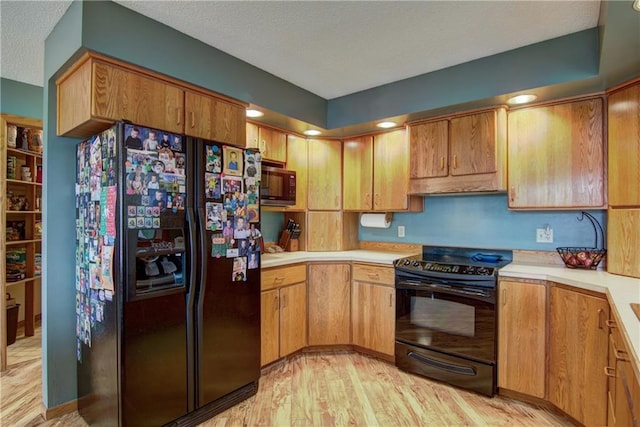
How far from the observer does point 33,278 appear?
3646 millimetres

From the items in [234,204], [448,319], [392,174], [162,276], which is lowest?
[448,319]

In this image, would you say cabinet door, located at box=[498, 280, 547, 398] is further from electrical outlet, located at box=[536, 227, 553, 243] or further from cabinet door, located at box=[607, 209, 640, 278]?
electrical outlet, located at box=[536, 227, 553, 243]

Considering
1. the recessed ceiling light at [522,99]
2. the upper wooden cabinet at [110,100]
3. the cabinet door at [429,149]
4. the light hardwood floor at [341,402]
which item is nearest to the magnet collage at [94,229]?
the upper wooden cabinet at [110,100]

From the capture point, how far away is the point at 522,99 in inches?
99.6

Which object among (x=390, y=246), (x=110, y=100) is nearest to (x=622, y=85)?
(x=390, y=246)

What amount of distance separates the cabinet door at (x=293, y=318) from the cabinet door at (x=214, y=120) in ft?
4.39

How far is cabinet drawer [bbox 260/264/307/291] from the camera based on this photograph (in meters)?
2.83

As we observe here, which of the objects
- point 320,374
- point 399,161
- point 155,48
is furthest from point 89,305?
point 399,161

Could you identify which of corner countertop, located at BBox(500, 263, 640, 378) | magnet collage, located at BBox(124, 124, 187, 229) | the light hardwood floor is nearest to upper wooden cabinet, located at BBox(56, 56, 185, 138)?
magnet collage, located at BBox(124, 124, 187, 229)

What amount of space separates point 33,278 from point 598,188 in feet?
16.8

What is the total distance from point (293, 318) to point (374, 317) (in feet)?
2.37

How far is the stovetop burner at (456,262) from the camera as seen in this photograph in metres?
2.60

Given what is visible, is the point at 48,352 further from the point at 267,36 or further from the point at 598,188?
the point at 598,188

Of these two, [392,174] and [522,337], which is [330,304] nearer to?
[392,174]
